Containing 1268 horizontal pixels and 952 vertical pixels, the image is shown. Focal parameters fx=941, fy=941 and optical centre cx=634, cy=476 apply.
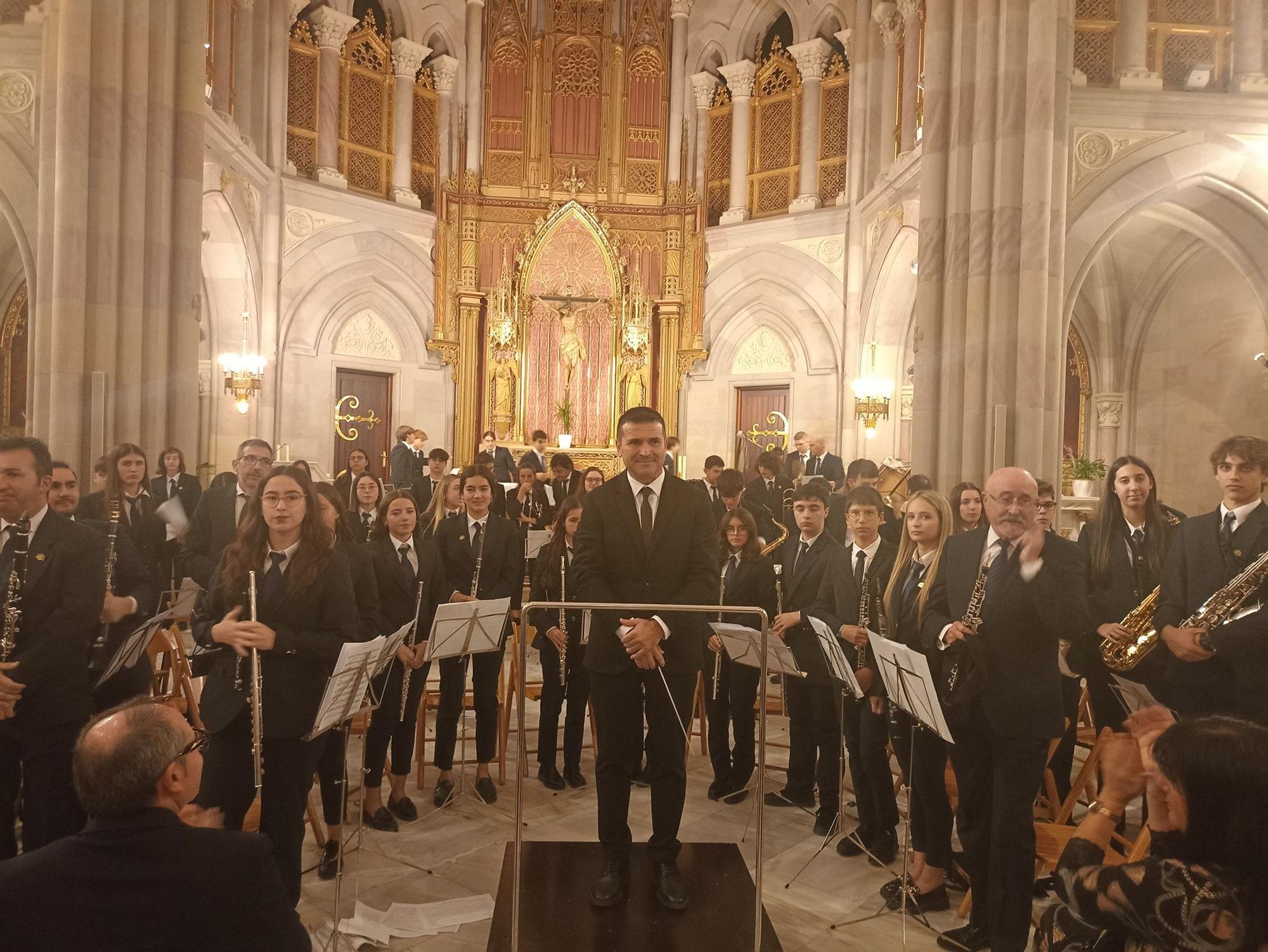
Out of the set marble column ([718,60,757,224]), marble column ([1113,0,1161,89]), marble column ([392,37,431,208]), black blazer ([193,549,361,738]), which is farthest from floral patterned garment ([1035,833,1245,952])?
marble column ([392,37,431,208])

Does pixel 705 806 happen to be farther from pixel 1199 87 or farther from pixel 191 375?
pixel 1199 87

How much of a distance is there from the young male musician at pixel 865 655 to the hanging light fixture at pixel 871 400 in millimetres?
10467

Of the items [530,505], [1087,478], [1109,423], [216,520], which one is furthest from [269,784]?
[1109,423]

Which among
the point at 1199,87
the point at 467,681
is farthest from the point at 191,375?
the point at 1199,87

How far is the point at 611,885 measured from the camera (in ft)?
12.1

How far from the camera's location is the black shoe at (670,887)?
3.63m

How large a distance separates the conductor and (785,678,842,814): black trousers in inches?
51.4

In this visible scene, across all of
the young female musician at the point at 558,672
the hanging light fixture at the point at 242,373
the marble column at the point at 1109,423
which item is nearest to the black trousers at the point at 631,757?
the young female musician at the point at 558,672

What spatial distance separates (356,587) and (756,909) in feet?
6.88

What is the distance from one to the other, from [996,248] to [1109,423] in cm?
637

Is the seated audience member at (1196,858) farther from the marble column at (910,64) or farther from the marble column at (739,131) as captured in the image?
the marble column at (739,131)

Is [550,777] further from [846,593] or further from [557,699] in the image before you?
[846,593]

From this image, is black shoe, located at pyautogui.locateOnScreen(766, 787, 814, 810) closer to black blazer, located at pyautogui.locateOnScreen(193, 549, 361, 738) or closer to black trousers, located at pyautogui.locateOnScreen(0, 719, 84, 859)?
black blazer, located at pyautogui.locateOnScreen(193, 549, 361, 738)

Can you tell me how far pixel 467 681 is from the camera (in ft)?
27.8
